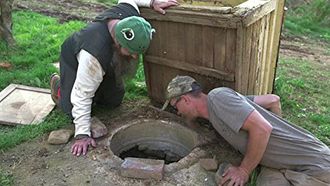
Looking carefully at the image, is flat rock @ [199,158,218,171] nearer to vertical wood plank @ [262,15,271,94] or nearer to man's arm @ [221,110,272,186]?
man's arm @ [221,110,272,186]

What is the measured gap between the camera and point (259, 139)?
3.18 m

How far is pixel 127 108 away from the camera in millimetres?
4730

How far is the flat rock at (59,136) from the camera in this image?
13.2 feet

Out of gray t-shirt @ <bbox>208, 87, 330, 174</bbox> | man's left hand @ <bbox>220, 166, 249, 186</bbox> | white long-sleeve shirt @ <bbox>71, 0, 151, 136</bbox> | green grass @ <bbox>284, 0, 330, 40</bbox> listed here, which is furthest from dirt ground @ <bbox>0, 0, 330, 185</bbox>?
green grass @ <bbox>284, 0, 330, 40</bbox>

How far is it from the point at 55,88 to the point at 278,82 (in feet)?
9.81

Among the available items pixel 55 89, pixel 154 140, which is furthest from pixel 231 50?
pixel 55 89

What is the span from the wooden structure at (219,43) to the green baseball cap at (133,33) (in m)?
0.56

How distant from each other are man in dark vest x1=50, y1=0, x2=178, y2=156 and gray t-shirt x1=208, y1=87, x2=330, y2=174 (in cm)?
90

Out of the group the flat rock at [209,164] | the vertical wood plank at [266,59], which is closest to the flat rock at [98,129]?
the flat rock at [209,164]

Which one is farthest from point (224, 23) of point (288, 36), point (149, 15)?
point (288, 36)

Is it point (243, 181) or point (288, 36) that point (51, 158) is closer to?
point (243, 181)

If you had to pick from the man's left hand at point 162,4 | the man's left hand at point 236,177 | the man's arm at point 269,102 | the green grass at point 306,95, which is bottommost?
the green grass at point 306,95

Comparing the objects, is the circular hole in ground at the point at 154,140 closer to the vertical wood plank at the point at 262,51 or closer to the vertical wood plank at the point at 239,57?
the vertical wood plank at the point at 239,57

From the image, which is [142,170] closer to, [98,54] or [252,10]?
[98,54]
